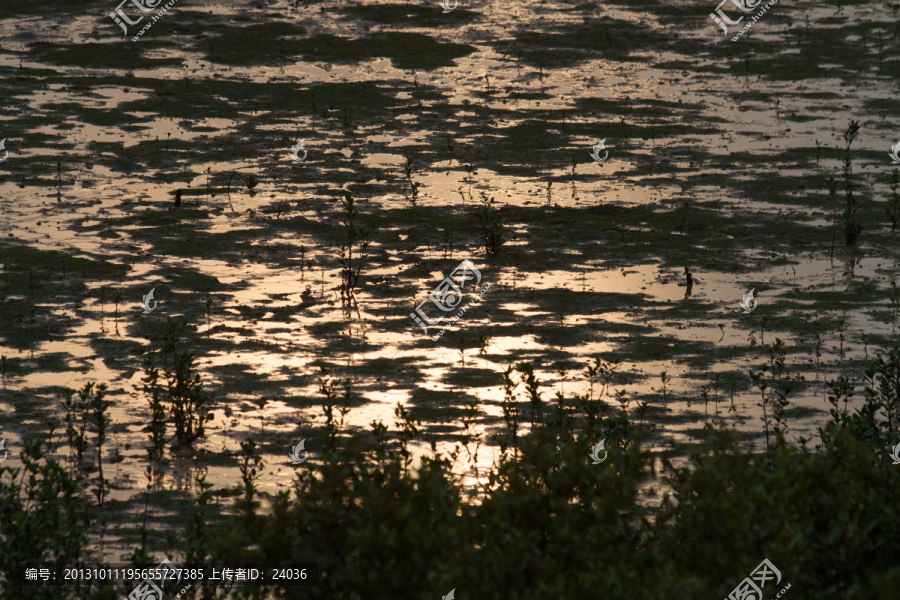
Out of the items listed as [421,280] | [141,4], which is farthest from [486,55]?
[421,280]

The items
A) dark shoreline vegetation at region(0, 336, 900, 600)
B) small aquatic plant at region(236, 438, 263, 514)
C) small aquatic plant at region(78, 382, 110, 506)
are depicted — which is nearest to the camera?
dark shoreline vegetation at region(0, 336, 900, 600)

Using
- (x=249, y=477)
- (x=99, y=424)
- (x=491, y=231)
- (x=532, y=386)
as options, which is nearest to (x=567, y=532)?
(x=532, y=386)

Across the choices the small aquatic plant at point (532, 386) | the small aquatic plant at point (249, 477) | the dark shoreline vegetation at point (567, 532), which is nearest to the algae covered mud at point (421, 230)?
the small aquatic plant at point (532, 386)

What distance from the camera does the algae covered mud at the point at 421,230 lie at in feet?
27.9

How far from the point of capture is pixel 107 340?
9531 mm

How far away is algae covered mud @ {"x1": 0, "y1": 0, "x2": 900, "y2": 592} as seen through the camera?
8492mm

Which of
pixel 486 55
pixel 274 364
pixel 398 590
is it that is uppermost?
pixel 486 55

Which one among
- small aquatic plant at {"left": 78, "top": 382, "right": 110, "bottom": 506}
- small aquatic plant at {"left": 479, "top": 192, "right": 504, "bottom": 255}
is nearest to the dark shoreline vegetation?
small aquatic plant at {"left": 78, "top": 382, "right": 110, "bottom": 506}

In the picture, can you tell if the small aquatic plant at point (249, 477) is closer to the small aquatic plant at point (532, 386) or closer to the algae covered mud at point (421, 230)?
the algae covered mud at point (421, 230)

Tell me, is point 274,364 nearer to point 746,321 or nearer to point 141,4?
point 746,321

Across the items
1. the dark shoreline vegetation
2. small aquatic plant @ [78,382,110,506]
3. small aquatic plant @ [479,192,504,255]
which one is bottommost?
small aquatic plant @ [78,382,110,506]

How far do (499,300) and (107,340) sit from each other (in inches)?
137

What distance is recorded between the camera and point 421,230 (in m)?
12.2

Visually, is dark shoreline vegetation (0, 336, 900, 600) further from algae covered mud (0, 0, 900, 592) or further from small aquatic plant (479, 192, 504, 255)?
small aquatic plant (479, 192, 504, 255)
